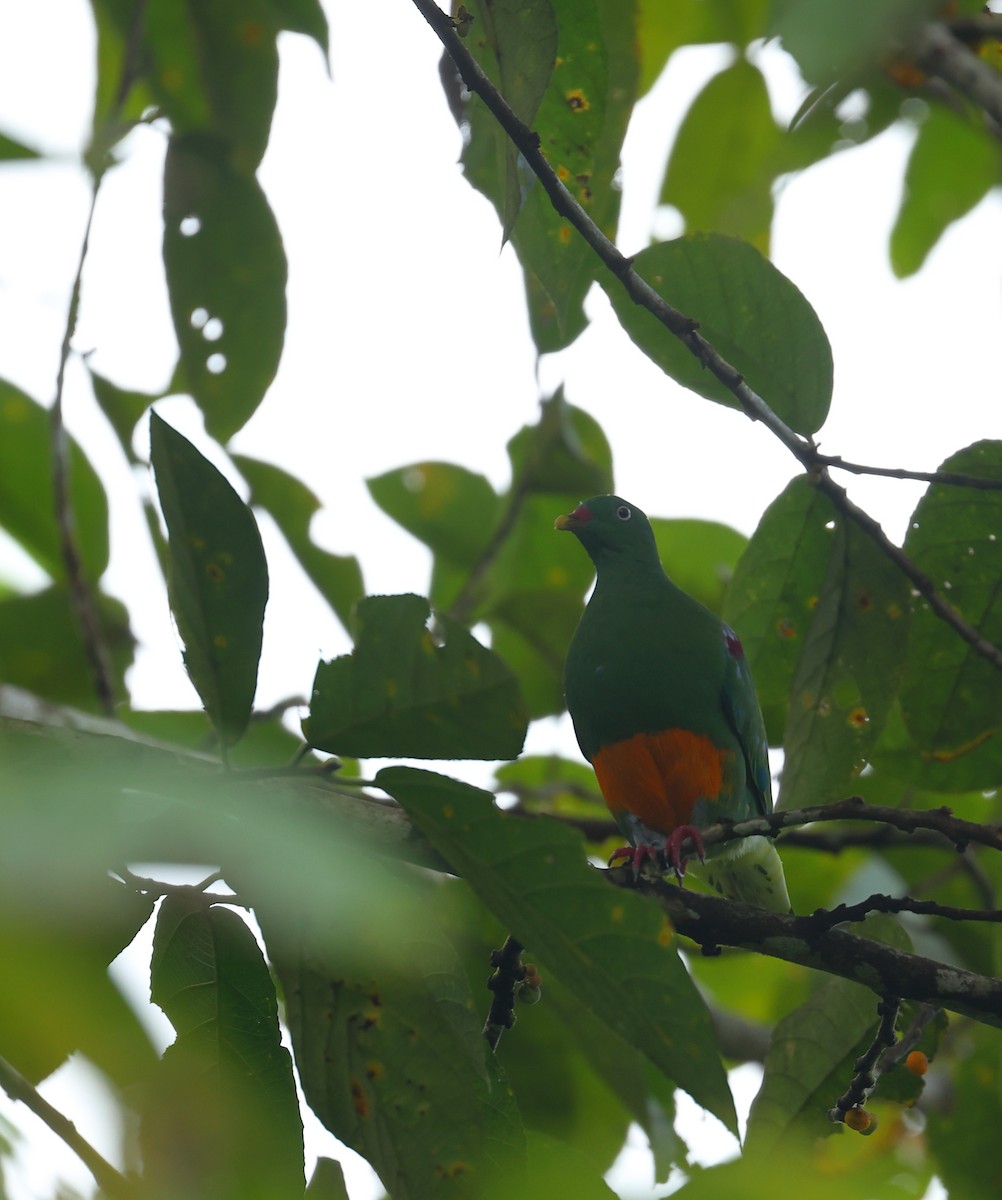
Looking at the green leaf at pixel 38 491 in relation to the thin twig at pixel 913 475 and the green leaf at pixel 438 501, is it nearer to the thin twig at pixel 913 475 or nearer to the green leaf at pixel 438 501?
the green leaf at pixel 438 501

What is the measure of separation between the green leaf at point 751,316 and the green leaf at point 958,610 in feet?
1.08

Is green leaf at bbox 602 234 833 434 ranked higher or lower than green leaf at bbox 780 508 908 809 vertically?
higher

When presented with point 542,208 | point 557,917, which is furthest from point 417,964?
point 542,208

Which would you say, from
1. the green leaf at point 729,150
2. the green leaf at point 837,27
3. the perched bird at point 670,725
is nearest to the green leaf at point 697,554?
the perched bird at point 670,725

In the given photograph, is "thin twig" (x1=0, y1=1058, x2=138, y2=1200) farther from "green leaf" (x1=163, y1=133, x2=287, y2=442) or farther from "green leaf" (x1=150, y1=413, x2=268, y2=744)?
"green leaf" (x1=163, y1=133, x2=287, y2=442)

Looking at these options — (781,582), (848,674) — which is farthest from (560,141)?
(848,674)

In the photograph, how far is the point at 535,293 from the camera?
134 inches

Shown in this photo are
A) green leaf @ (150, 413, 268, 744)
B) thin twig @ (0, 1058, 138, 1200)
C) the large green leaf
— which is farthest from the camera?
the large green leaf

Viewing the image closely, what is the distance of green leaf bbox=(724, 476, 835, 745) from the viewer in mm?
2736

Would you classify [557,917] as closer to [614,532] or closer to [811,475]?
[811,475]

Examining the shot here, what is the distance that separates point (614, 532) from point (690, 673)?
673mm

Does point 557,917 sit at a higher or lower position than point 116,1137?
lower

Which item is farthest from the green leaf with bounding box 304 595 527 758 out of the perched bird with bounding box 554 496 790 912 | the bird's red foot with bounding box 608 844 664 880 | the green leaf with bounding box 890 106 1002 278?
the green leaf with bounding box 890 106 1002 278

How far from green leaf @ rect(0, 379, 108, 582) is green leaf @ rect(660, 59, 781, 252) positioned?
212 cm
